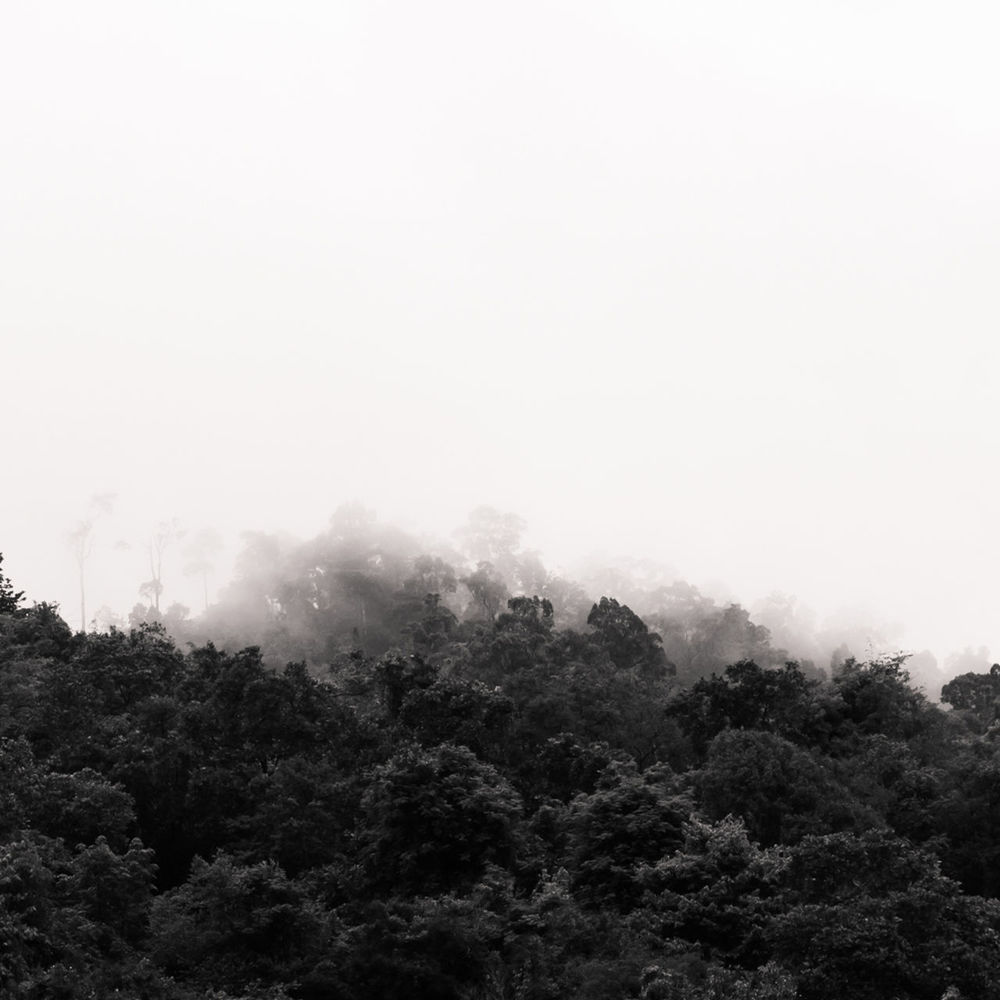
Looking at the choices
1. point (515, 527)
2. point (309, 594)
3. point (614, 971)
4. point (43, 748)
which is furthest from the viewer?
point (515, 527)

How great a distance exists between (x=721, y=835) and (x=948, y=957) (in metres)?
7.31

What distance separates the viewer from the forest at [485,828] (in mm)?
19672

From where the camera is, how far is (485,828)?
27.2m

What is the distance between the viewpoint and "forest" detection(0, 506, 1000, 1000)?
1967cm

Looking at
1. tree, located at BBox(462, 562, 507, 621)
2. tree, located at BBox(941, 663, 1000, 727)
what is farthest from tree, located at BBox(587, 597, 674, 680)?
tree, located at BBox(462, 562, 507, 621)

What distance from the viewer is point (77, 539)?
88812 millimetres

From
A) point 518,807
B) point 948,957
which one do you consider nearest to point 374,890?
point 518,807

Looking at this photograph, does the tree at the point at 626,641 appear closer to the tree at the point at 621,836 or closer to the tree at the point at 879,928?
the tree at the point at 621,836

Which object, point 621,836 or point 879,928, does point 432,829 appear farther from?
point 879,928

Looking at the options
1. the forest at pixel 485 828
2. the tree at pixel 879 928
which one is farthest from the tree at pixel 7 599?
the tree at pixel 879 928

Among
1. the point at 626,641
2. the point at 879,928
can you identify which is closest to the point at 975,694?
the point at 626,641

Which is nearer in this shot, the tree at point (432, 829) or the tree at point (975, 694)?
the tree at point (432, 829)

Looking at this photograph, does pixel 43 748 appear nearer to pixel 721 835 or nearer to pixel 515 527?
pixel 721 835

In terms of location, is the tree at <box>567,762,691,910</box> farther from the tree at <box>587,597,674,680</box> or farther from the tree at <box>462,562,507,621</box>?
the tree at <box>462,562,507,621</box>
